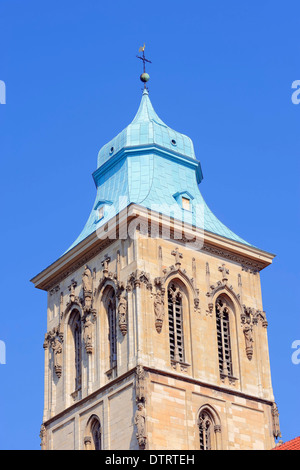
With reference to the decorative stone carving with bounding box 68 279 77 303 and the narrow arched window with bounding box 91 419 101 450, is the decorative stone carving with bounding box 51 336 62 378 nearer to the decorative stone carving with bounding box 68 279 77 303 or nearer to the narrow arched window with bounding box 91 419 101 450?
the decorative stone carving with bounding box 68 279 77 303

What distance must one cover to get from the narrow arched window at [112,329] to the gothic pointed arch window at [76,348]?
2227 mm

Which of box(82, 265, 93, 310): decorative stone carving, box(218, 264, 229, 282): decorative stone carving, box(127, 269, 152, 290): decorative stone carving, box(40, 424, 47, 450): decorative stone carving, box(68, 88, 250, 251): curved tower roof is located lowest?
box(40, 424, 47, 450): decorative stone carving

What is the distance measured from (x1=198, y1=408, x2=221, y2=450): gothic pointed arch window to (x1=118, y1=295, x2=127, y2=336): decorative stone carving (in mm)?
4728

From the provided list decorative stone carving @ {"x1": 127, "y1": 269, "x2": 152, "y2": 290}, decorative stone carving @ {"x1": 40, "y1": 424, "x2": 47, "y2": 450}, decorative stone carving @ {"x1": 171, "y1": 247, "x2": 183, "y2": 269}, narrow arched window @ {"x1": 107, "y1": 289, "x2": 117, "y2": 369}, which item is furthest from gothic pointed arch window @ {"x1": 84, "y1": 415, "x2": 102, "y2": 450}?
decorative stone carving @ {"x1": 171, "y1": 247, "x2": 183, "y2": 269}

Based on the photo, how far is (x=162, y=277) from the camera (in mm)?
58438

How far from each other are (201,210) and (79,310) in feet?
24.0

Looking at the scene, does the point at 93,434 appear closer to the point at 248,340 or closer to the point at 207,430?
the point at 207,430

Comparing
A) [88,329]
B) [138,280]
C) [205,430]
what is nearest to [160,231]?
[138,280]

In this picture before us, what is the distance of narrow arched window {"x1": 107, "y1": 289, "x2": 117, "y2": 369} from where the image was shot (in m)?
58.0

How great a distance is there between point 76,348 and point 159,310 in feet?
17.5
